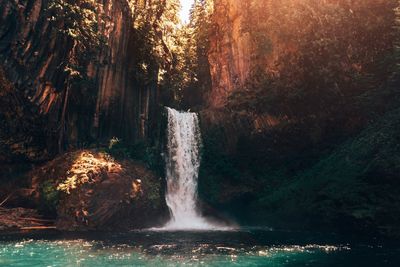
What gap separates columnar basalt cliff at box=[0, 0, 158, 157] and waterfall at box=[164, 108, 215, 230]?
10.1ft

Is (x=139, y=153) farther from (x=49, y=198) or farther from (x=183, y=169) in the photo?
(x=49, y=198)

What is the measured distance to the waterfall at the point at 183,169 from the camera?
34281 millimetres

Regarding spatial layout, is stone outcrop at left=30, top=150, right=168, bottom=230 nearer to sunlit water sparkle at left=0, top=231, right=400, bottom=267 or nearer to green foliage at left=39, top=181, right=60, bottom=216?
green foliage at left=39, top=181, right=60, bottom=216

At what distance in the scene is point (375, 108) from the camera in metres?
30.5

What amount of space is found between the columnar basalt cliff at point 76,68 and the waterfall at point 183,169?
3.07 metres

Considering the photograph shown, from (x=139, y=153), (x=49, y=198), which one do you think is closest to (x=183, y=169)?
(x=139, y=153)

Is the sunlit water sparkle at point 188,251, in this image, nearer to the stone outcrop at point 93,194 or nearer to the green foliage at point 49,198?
the stone outcrop at point 93,194

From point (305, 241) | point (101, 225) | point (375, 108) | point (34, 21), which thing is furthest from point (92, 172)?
point (375, 108)

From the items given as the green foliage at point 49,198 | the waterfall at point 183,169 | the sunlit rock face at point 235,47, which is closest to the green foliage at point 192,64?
the sunlit rock face at point 235,47

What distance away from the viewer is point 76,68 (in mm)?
29141

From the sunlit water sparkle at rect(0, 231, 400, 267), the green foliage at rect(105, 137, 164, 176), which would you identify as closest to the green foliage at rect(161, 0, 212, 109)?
the green foliage at rect(105, 137, 164, 176)

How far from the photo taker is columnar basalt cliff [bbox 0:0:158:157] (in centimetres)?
2630

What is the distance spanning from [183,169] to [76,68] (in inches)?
546

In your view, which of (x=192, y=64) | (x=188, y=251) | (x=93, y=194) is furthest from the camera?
(x=192, y=64)
